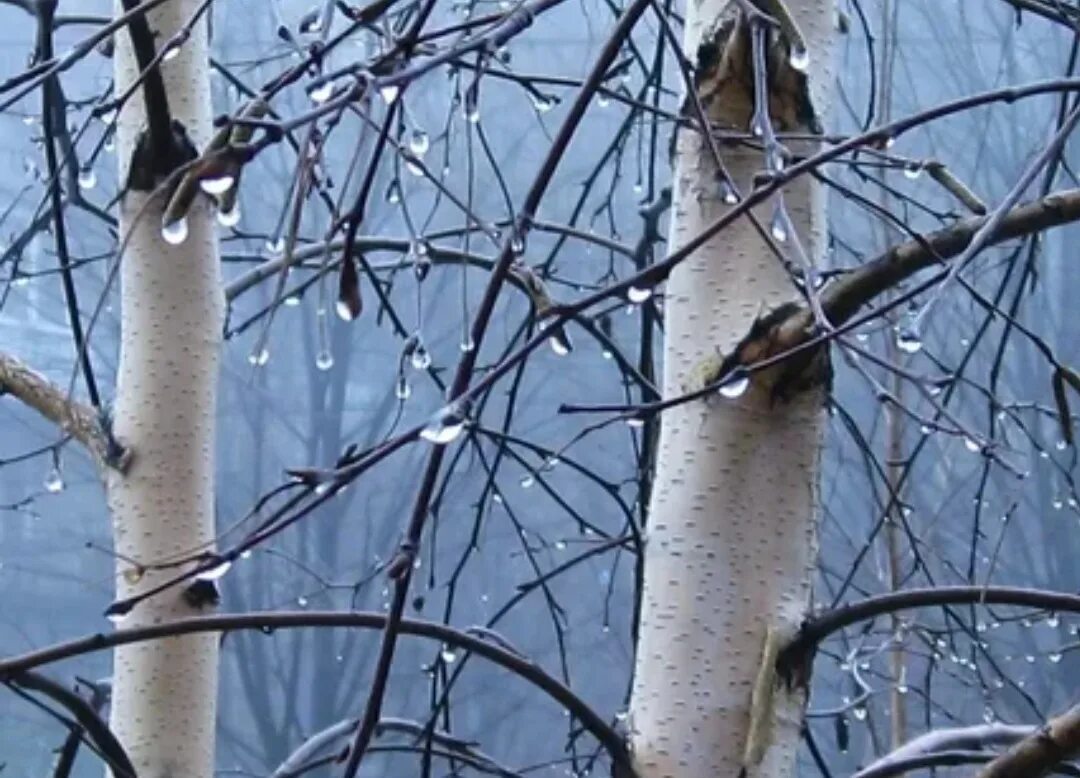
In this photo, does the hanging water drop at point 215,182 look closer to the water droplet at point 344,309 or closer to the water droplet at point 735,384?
the water droplet at point 344,309

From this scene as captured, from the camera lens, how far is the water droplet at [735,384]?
590 mm

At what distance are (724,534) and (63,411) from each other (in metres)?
0.52

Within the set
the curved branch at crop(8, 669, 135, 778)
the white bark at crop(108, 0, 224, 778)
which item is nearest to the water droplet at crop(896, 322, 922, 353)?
the curved branch at crop(8, 669, 135, 778)

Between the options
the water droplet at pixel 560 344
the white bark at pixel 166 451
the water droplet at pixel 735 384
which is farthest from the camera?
the white bark at pixel 166 451

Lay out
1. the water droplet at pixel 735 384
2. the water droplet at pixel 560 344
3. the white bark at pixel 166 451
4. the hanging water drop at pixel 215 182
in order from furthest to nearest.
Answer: the white bark at pixel 166 451
the water droplet at pixel 560 344
the water droplet at pixel 735 384
the hanging water drop at pixel 215 182

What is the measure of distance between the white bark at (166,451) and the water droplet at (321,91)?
1.72 feet

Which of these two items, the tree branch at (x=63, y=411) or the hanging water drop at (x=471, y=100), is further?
the tree branch at (x=63, y=411)

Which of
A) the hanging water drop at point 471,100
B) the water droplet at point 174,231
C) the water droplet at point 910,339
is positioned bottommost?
the water droplet at point 910,339

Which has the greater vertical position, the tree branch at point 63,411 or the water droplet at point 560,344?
the tree branch at point 63,411

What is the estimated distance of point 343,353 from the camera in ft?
8.14

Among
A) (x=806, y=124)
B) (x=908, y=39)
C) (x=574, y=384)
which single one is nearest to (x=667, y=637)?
(x=806, y=124)

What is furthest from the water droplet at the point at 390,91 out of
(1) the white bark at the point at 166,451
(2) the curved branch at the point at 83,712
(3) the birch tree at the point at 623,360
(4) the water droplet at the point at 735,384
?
(1) the white bark at the point at 166,451

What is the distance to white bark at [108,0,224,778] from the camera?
1.05 metres

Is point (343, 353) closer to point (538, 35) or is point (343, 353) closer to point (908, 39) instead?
point (538, 35)
